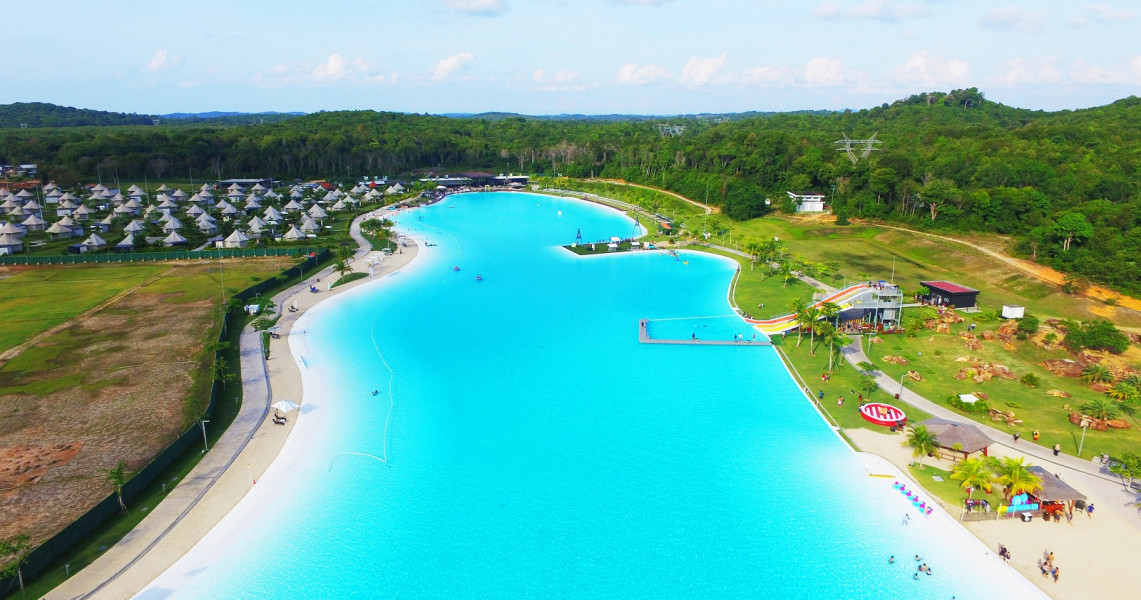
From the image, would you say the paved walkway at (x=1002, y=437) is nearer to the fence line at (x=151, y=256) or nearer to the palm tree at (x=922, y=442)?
the palm tree at (x=922, y=442)

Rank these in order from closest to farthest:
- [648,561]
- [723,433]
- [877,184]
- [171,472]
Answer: [648,561] < [171,472] < [723,433] < [877,184]

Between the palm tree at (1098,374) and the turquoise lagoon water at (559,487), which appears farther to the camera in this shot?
the palm tree at (1098,374)

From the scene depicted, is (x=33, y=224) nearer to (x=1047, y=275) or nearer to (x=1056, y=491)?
(x=1056, y=491)

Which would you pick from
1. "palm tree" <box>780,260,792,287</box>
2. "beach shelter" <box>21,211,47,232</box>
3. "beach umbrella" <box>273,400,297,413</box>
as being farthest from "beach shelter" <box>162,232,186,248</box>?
"palm tree" <box>780,260,792,287</box>

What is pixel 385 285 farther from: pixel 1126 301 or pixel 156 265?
pixel 1126 301

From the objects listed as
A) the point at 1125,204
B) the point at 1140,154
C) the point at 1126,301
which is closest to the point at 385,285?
the point at 1126,301

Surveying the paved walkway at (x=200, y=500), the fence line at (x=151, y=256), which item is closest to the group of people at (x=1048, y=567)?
the paved walkway at (x=200, y=500)
